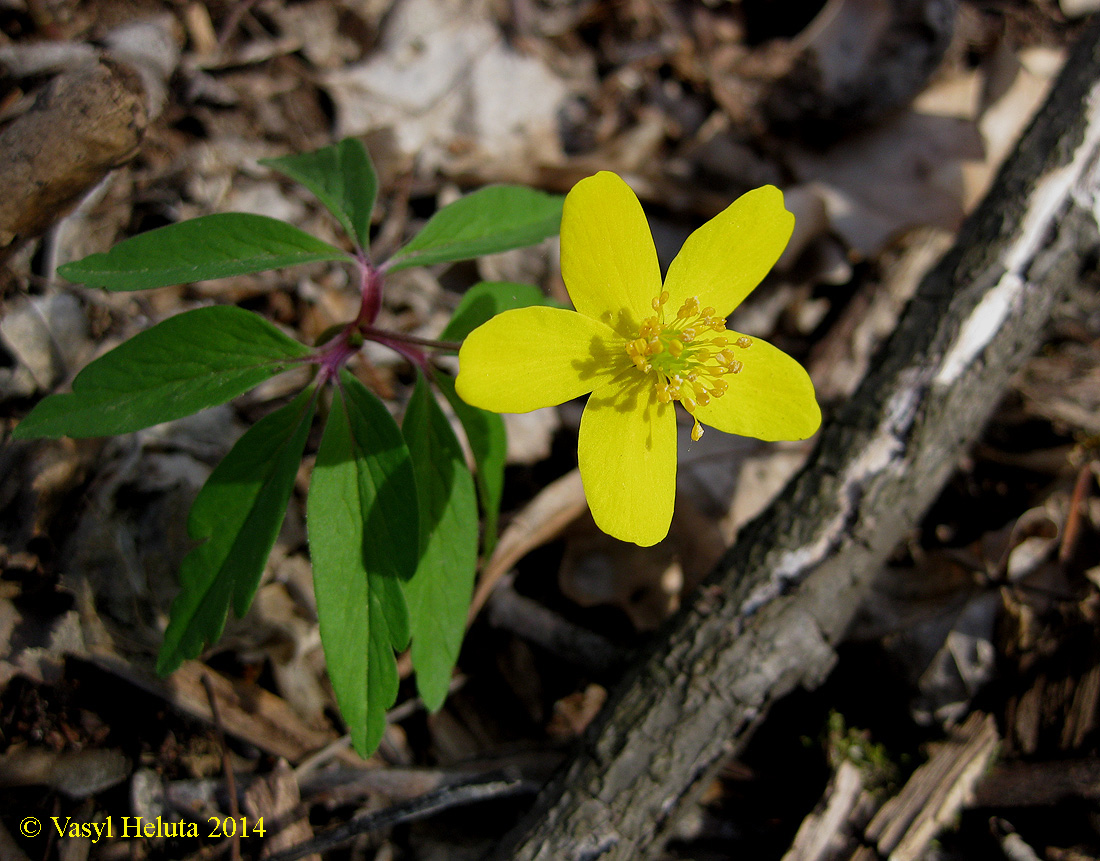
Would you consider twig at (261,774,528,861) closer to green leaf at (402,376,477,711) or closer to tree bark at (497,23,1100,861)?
tree bark at (497,23,1100,861)

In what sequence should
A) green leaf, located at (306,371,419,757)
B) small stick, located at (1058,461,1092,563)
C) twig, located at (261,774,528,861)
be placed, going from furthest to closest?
small stick, located at (1058,461,1092,563)
twig, located at (261,774,528,861)
green leaf, located at (306,371,419,757)

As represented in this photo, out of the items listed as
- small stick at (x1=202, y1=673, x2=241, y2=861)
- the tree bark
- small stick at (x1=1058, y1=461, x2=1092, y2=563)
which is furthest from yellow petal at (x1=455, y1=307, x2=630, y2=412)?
small stick at (x1=1058, y1=461, x2=1092, y2=563)

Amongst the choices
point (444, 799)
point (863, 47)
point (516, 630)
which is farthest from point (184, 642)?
point (863, 47)

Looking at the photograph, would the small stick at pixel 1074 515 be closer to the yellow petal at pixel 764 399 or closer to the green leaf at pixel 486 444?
the yellow petal at pixel 764 399

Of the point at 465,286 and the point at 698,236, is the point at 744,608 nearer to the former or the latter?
the point at 698,236

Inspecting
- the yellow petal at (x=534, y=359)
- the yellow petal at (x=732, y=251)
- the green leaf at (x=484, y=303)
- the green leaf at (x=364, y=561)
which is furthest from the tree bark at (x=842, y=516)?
the green leaf at (x=484, y=303)

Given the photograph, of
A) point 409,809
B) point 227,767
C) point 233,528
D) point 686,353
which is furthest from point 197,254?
point 409,809
